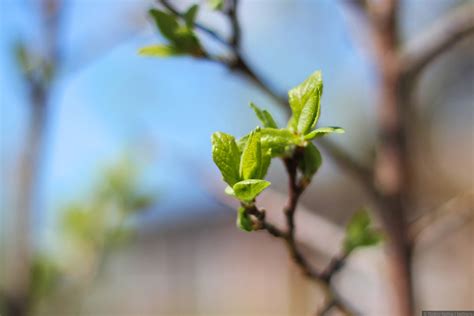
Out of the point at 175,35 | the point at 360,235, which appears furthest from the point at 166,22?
the point at 360,235

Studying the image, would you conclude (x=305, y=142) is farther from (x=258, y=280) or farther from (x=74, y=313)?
(x=258, y=280)

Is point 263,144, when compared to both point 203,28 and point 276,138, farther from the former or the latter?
point 203,28

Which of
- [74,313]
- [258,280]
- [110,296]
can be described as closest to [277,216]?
[74,313]

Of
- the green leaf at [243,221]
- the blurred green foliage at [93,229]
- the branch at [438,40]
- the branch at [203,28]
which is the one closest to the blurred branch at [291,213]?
the green leaf at [243,221]

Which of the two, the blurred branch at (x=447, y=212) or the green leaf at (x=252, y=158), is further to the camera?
the blurred branch at (x=447, y=212)

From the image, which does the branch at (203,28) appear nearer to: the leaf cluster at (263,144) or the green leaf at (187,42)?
the green leaf at (187,42)

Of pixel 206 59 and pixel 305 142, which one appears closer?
pixel 305 142
